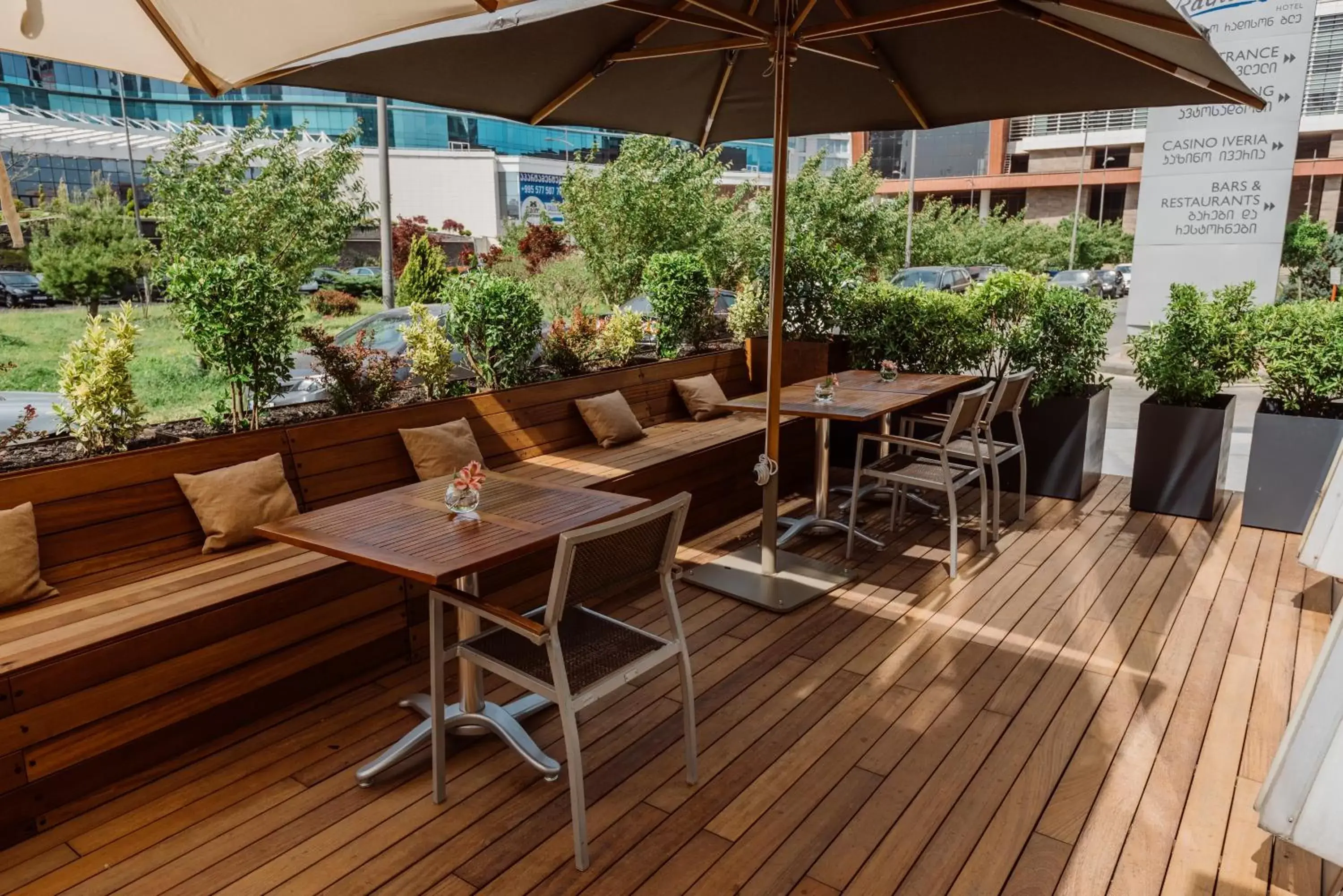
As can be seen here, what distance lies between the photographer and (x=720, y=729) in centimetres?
303

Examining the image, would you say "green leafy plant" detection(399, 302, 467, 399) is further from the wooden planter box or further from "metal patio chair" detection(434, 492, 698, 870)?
the wooden planter box

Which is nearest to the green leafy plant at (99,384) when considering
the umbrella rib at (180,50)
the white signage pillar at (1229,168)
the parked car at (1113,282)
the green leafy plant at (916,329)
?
the umbrella rib at (180,50)

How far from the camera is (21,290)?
752 centimetres

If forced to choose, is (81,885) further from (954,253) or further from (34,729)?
(954,253)

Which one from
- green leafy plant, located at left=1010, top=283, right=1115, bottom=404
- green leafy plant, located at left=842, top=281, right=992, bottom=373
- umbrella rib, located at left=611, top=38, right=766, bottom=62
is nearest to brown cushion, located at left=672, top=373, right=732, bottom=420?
green leafy plant, located at left=842, top=281, right=992, bottom=373

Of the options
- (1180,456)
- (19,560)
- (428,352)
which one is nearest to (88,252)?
(428,352)

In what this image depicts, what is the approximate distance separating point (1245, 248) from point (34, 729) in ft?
28.6

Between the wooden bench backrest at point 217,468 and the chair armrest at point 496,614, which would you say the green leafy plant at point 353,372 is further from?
the chair armrest at point 496,614

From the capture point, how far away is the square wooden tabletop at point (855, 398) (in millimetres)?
4367

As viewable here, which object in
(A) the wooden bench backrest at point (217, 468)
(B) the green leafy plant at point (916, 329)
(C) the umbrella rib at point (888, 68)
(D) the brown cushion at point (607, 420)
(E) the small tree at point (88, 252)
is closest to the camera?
(A) the wooden bench backrest at point (217, 468)

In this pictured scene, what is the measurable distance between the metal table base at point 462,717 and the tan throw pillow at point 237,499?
3.32 feet

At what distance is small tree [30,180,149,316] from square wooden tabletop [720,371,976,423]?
5.46m

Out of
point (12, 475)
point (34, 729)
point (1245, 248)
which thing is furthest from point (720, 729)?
point (1245, 248)

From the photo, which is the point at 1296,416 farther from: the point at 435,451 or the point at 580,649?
the point at 435,451
